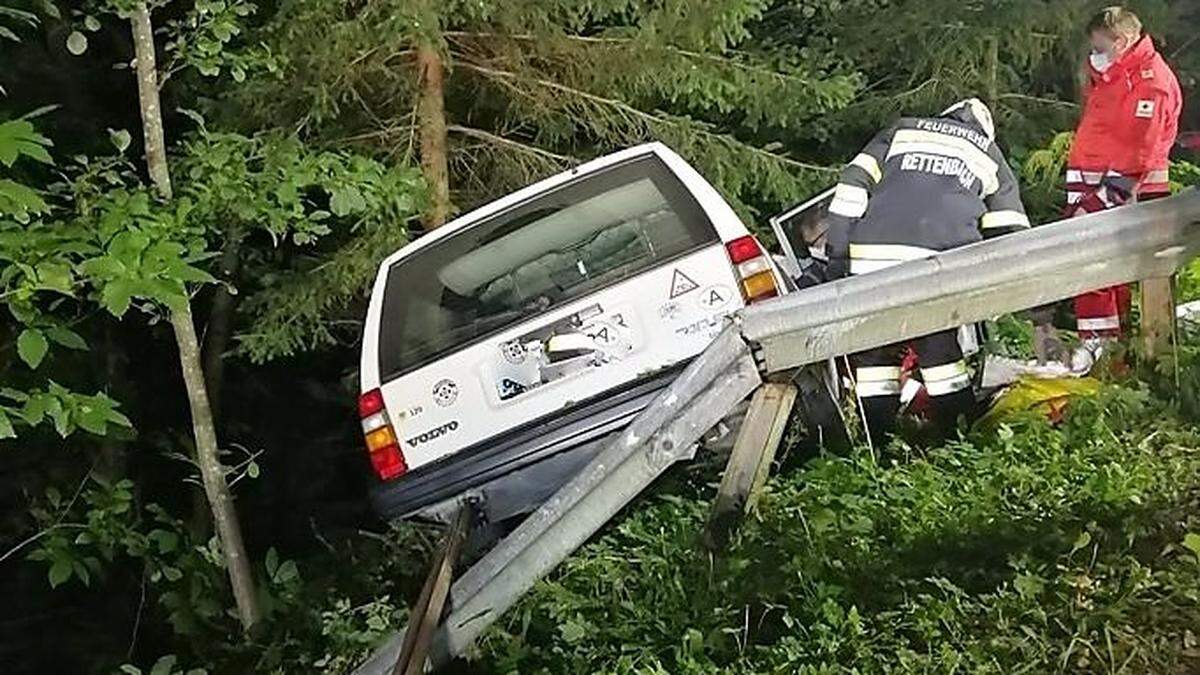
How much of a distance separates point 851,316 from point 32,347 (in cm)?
187

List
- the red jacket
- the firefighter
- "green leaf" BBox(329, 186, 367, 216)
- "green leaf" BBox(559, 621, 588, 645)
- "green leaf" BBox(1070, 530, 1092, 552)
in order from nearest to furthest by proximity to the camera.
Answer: "green leaf" BBox(1070, 530, 1092, 552), "green leaf" BBox(559, 621, 588, 645), "green leaf" BBox(329, 186, 367, 216), the firefighter, the red jacket

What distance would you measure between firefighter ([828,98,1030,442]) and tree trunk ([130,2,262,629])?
7.95 feet

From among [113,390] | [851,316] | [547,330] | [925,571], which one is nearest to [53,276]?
[547,330]

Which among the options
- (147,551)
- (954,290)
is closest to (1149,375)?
(954,290)

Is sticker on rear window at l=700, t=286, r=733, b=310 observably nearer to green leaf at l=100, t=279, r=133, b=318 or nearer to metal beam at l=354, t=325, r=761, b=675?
metal beam at l=354, t=325, r=761, b=675

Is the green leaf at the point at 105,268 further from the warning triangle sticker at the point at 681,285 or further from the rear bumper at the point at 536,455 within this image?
the warning triangle sticker at the point at 681,285

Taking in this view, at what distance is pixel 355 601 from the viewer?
457 centimetres

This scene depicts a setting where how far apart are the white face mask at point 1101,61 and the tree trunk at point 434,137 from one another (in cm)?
297

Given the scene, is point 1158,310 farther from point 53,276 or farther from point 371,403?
point 53,276

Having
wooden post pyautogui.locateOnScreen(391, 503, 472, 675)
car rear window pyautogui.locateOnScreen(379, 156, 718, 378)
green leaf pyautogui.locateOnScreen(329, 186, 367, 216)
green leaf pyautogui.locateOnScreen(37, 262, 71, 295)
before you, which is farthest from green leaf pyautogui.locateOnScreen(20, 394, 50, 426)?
car rear window pyautogui.locateOnScreen(379, 156, 718, 378)

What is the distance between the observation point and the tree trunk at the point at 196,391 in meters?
4.16

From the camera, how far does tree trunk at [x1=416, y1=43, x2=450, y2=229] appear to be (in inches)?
226

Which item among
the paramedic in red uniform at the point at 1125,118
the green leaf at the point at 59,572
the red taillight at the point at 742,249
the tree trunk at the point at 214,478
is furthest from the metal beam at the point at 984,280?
the paramedic in red uniform at the point at 1125,118

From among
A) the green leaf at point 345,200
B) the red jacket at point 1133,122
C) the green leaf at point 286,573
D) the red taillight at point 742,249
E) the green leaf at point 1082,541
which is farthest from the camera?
the red jacket at point 1133,122
